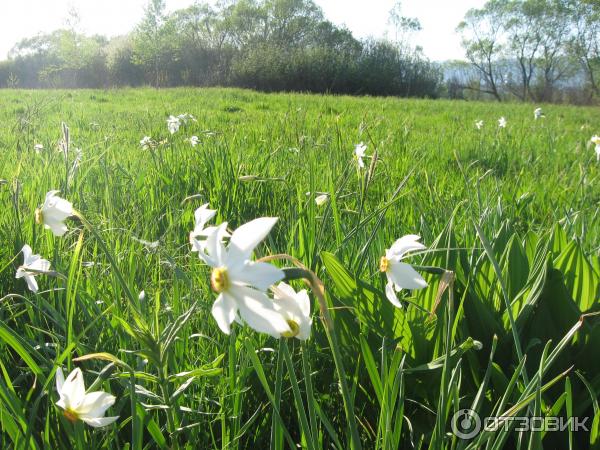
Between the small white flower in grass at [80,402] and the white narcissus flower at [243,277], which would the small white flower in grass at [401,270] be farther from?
the small white flower in grass at [80,402]

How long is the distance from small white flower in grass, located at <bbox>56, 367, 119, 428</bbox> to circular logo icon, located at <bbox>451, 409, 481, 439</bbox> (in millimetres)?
490

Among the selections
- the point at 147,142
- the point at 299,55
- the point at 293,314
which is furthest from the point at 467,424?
the point at 299,55

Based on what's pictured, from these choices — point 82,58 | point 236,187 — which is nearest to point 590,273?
point 236,187

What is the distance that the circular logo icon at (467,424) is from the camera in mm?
Answer: 748

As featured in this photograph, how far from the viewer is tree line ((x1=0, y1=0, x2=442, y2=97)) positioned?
2492cm

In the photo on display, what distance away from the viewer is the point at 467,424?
785 millimetres

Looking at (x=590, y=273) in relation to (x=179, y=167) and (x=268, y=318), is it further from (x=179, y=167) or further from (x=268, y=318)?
(x=179, y=167)

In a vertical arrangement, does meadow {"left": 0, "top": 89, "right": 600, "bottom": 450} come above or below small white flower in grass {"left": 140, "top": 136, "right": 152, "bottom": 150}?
below

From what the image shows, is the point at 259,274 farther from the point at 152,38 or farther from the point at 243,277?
the point at 152,38

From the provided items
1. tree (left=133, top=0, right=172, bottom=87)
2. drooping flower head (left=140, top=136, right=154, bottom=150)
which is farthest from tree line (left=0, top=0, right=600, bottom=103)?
drooping flower head (left=140, top=136, right=154, bottom=150)

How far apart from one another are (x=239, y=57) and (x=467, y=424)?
28912mm

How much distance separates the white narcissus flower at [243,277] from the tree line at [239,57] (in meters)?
19.6

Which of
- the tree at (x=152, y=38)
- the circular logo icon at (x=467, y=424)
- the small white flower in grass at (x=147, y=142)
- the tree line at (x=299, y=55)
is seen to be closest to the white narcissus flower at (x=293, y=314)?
the circular logo icon at (x=467, y=424)

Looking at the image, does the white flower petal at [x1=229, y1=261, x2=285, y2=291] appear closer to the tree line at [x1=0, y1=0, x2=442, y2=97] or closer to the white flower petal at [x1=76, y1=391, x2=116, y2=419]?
the white flower petal at [x1=76, y1=391, x2=116, y2=419]
